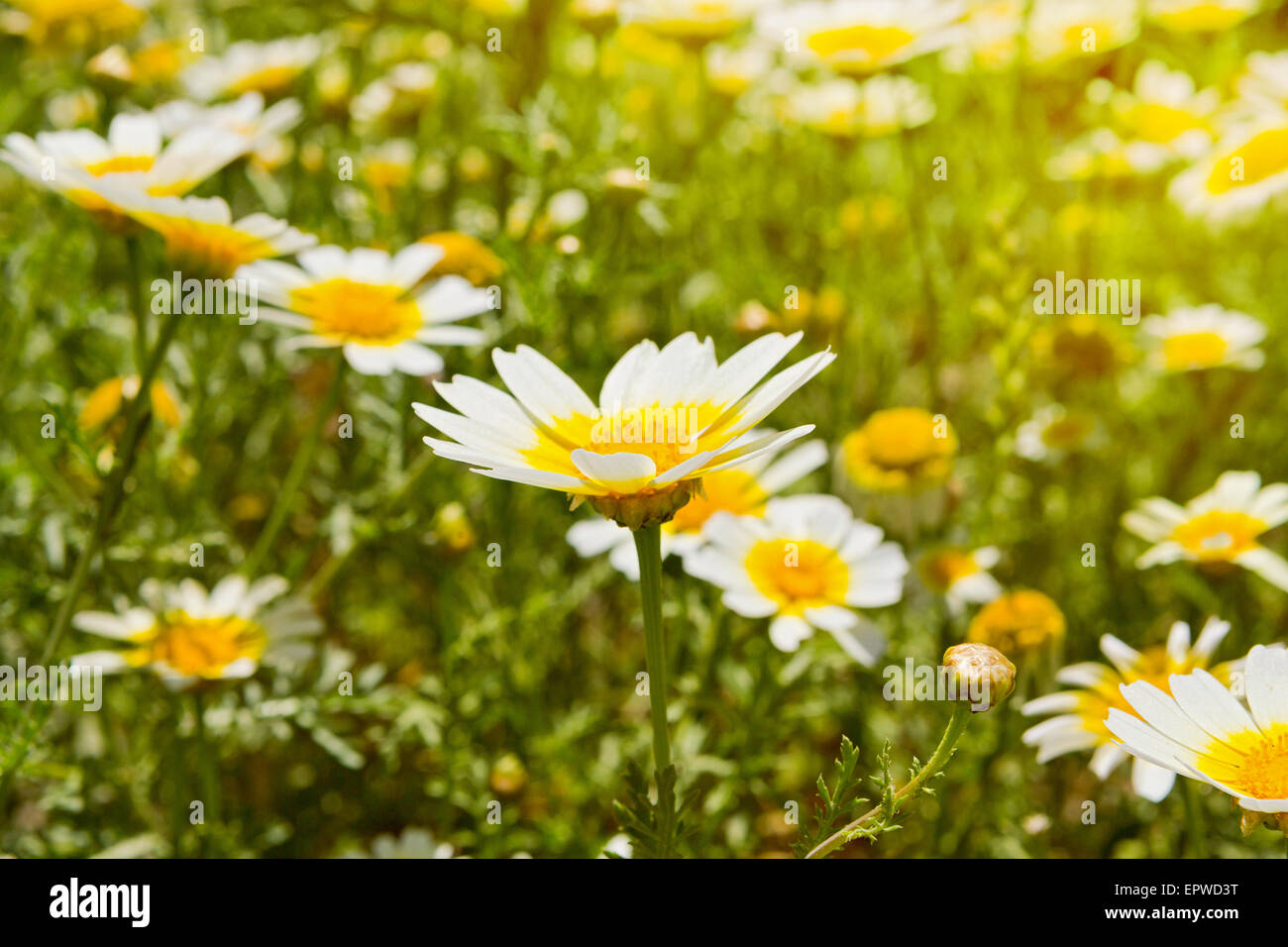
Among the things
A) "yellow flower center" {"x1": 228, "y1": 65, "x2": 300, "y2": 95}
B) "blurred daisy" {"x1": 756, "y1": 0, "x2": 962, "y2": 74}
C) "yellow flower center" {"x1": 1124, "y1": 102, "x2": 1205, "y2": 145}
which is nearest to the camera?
"blurred daisy" {"x1": 756, "y1": 0, "x2": 962, "y2": 74}

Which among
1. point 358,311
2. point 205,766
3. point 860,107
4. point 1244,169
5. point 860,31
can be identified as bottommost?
point 205,766

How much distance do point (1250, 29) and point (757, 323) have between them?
7.54 feet

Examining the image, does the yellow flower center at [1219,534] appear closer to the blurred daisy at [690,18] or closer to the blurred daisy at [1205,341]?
the blurred daisy at [1205,341]

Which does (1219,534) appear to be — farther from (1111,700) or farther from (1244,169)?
(1244,169)

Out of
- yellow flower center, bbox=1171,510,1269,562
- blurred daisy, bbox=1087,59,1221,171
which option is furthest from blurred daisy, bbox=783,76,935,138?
yellow flower center, bbox=1171,510,1269,562

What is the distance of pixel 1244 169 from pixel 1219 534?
2.41 feet

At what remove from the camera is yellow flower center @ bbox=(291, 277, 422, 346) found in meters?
1.27

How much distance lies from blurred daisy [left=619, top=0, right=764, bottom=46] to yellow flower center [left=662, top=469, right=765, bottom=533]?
2.63 ft

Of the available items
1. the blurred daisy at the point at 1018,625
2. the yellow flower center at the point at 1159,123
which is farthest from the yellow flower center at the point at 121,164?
the yellow flower center at the point at 1159,123

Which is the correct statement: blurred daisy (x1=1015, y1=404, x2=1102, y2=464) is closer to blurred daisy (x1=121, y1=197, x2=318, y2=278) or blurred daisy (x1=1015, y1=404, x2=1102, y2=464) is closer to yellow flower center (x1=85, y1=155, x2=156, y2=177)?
blurred daisy (x1=121, y1=197, x2=318, y2=278)

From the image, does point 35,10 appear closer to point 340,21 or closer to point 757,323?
point 340,21

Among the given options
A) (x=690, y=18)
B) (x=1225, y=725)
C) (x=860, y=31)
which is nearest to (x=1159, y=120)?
(x=860, y=31)

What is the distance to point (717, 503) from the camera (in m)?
1.38
